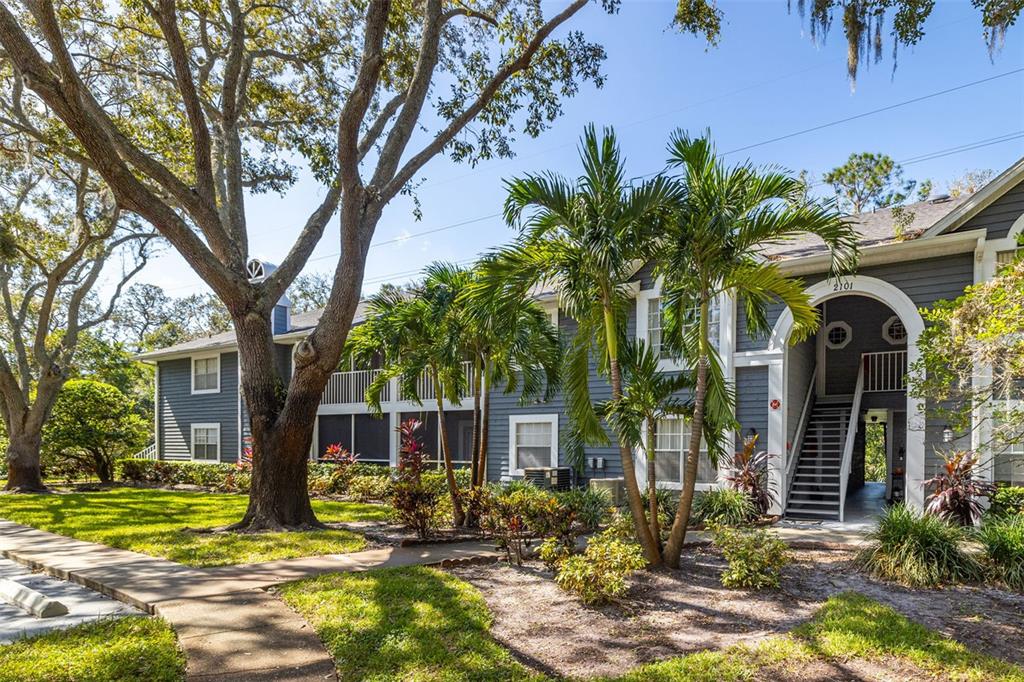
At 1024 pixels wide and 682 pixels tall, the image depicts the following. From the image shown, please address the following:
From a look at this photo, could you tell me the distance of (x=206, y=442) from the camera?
22.6 meters

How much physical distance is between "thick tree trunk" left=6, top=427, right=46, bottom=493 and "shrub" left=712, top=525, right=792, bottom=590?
1807 cm

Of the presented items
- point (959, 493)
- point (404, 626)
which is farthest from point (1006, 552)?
point (404, 626)

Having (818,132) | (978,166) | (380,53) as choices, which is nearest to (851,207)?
(978,166)

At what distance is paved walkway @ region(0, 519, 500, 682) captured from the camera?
432 cm

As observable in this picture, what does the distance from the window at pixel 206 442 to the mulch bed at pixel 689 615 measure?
59.3ft

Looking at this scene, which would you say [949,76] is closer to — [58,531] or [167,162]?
[167,162]

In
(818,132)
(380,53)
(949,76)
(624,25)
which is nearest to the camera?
(380,53)

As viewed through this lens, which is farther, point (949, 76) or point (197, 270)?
point (949, 76)

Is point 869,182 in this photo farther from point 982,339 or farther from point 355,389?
point 355,389

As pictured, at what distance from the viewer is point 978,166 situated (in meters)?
21.0

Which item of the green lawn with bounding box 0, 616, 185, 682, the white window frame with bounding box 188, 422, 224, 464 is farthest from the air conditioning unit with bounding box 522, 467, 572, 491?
the white window frame with bounding box 188, 422, 224, 464

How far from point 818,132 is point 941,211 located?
5.45 metres

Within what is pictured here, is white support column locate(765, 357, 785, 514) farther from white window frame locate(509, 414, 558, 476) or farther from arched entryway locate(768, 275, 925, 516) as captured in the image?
white window frame locate(509, 414, 558, 476)

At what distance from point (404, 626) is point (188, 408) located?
21596 millimetres
